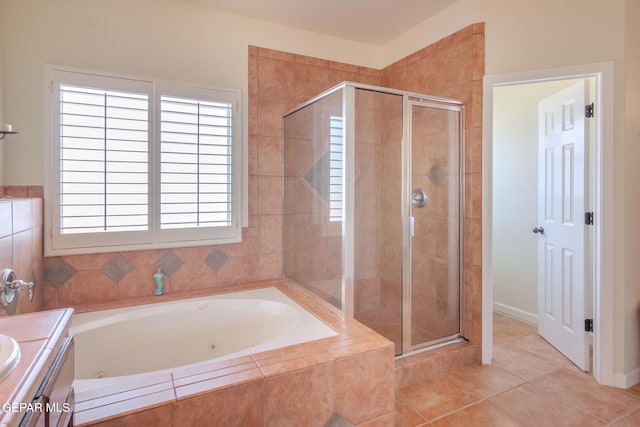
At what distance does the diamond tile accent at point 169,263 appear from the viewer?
2492 mm

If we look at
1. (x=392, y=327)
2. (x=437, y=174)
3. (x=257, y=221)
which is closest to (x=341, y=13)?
(x=437, y=174)

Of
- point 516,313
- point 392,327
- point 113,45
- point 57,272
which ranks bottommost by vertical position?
point 516,313

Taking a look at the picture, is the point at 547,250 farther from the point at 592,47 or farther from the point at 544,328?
the point at 592,47

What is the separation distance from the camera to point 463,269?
8.40 ft

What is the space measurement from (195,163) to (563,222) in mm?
2819

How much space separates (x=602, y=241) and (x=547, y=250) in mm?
695

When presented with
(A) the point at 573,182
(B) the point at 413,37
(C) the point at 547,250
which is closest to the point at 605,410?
(C) the point at 547,250

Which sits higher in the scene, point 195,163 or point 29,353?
point 195,163

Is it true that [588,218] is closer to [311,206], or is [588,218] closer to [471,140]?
[471,140]

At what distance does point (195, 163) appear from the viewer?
2.49m

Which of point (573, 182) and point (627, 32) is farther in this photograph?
point (573, 182)

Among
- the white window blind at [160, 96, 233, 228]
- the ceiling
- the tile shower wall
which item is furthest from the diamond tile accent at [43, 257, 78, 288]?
the tile shower wall

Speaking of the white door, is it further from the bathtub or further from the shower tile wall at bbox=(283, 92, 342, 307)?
the bathtub

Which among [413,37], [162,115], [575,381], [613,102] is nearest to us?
[613,102]
